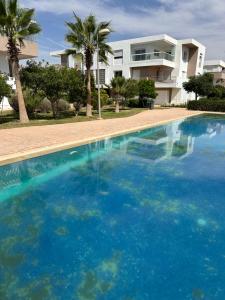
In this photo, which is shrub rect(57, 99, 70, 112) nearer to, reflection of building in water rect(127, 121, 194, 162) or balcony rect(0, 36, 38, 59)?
A: balcony rect(0, 36, 38, 59)

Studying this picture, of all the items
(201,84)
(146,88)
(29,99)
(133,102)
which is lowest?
(133,102)

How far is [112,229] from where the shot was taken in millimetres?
Result: 5406

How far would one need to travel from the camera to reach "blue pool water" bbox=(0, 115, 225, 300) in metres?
3.81

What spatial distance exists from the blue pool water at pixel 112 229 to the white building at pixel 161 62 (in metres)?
30.7

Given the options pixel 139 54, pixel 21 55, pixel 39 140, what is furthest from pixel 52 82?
pixel 139 54

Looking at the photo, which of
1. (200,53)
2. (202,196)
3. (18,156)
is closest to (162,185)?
(202,196)

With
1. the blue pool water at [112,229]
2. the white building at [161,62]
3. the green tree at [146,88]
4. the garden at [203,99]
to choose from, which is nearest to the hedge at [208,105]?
the garden at [203,99]

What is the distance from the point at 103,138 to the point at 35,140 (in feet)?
12.7

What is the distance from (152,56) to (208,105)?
11511 mm

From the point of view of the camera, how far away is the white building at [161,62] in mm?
37594

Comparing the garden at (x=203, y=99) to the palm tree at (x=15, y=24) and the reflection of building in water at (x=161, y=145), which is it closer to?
the reflection of building in water at (x=161, y=145)

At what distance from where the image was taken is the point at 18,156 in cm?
952

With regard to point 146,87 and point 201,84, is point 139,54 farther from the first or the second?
point 201,84

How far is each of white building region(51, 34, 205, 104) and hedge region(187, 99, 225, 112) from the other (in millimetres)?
6289
